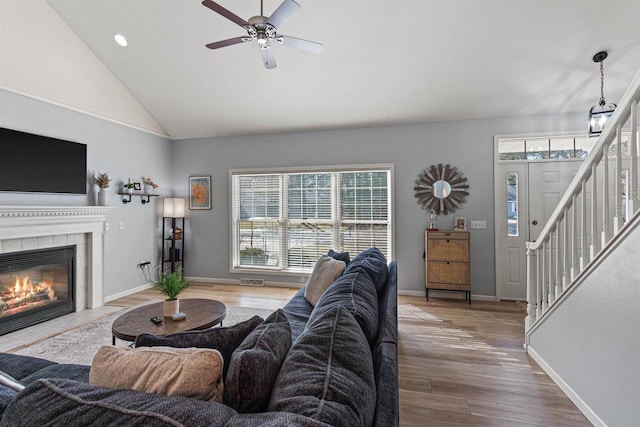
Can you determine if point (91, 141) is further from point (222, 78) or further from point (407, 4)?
point (407, 4)

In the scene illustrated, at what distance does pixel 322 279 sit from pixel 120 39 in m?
3.68

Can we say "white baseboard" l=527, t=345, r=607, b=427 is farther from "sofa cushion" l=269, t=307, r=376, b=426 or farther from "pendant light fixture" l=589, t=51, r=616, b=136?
"pendant light fixture" l=589, t=51, r=616, b=136

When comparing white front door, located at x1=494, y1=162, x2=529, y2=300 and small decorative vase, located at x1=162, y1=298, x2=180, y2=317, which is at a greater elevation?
white front door, located at x1=494, y1=162, x2=529, y2=300

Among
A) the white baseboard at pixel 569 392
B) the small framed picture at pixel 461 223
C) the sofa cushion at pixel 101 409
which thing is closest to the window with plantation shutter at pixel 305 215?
the small framed picture at pixel 461 223

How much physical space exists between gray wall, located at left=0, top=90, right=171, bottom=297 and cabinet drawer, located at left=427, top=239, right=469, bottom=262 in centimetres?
444

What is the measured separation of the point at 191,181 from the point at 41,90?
7.77 ft

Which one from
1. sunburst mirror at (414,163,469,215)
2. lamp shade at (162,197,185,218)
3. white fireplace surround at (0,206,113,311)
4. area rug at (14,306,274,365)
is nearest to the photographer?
area rug at (14,306,274,365)

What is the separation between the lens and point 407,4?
2990 mm

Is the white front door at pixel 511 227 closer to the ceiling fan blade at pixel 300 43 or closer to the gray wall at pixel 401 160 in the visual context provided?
the gray wall at pixel 401 160

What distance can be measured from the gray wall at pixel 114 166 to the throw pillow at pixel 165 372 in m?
3.66

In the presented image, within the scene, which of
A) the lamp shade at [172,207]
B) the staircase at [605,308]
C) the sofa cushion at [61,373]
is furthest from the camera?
the lamp shade at [172,207]

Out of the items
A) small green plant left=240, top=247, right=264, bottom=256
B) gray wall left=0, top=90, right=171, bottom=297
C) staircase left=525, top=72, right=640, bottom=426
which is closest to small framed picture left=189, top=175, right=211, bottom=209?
gray wall left=0, top=90, right=171, bottom=297

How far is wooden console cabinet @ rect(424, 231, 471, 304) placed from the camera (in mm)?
4188

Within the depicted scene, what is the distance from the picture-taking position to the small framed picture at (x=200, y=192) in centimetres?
552
